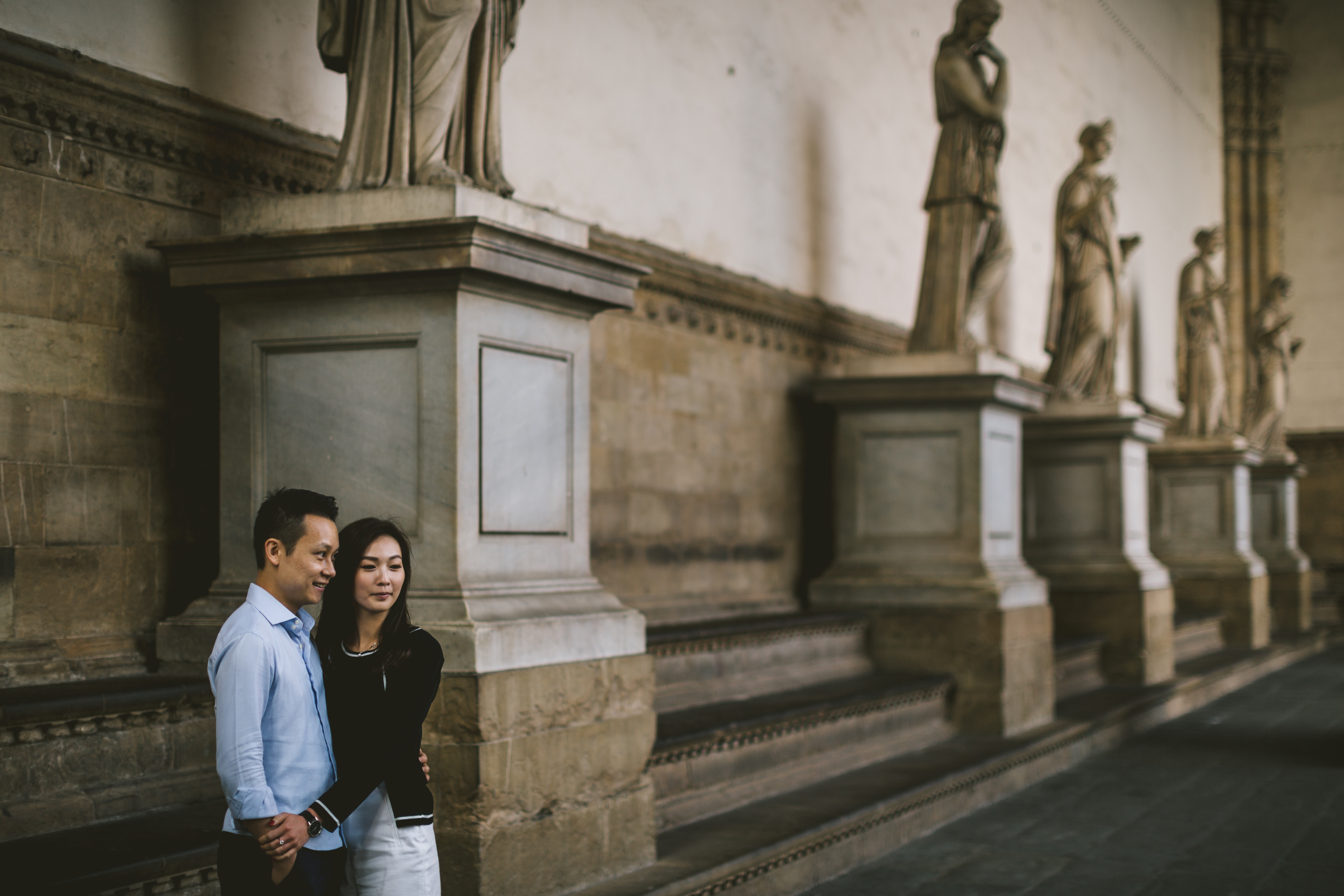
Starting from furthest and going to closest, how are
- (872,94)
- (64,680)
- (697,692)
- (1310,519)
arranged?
1. (1310,519)
2. (872,94)
3. (697,692)
4. (64,680)

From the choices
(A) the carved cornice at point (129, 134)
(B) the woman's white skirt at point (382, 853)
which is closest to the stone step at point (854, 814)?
(B) the woman's white skirt at point (382, 853)

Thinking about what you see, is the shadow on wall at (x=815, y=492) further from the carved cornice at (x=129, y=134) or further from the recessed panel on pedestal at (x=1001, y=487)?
the carved cornice at (x=129, y=134)

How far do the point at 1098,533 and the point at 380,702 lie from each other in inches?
345

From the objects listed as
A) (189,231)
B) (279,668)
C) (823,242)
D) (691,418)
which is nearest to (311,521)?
(279,668)

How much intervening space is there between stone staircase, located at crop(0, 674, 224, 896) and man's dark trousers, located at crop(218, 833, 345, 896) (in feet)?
2.24

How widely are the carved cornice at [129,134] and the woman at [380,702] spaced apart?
2.04 m

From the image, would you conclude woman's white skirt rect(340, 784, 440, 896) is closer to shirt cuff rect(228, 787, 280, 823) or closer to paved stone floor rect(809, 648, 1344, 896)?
shirt cuff rect(228, 787, 280, 823)

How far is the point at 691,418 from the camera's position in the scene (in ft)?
25.3

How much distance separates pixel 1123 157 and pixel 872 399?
10142mm

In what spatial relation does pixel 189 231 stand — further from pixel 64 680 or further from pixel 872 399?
pixel 872 399

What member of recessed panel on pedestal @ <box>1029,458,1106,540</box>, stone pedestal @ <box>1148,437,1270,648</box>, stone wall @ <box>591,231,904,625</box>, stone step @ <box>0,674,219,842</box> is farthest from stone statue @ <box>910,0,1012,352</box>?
stone pedestal @ <box>1148,437,1270,648</box>

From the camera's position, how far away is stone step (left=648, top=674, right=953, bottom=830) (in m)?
5.14

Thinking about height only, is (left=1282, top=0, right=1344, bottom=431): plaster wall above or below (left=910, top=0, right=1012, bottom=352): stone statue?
above

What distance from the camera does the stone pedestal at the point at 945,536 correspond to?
7.52m
